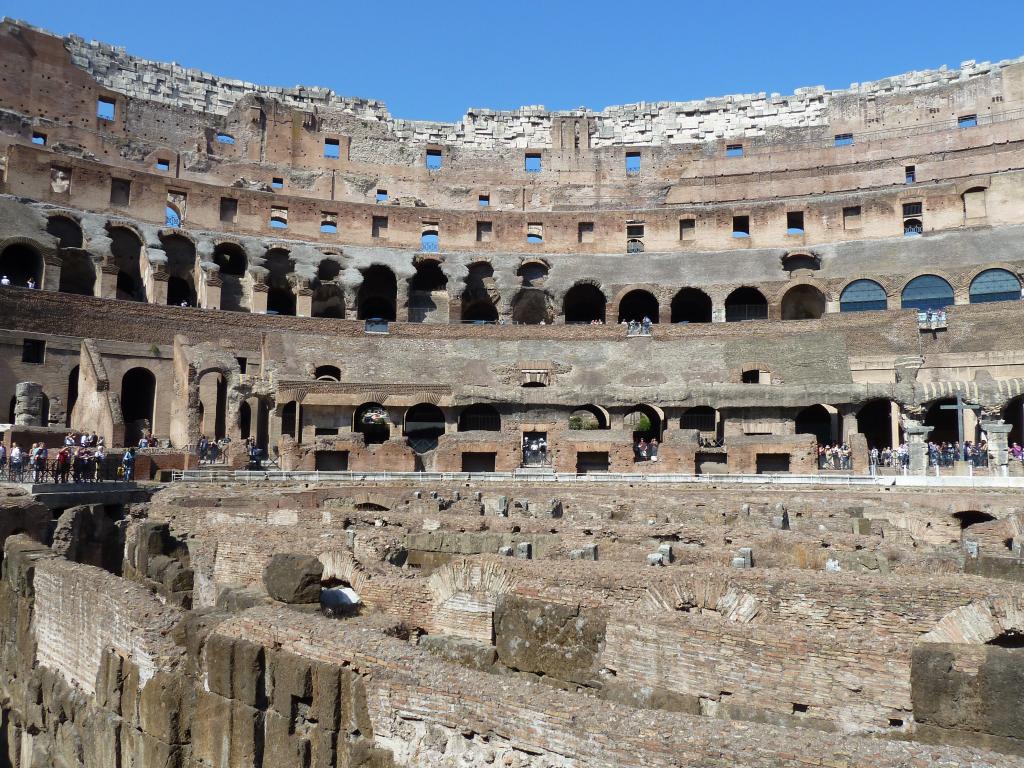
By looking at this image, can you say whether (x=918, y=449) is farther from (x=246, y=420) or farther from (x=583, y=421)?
(x=246, y=420)

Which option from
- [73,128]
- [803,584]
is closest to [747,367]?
[803,584]

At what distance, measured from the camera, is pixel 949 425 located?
3081cm

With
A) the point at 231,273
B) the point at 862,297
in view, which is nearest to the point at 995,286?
the point at 862,297

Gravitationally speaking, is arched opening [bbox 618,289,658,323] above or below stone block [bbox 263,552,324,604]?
above

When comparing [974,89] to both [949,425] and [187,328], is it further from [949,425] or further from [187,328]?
[187,328]

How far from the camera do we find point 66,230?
3678 cm

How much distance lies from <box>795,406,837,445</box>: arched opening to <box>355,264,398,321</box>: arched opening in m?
22.4

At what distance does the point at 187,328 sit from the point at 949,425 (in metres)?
32.0

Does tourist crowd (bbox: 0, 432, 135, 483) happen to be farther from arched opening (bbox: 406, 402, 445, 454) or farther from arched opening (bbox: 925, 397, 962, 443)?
arched opening (bbox: 925, 397, 962, 443)

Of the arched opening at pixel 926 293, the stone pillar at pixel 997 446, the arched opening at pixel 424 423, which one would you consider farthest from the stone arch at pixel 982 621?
the arched opening at pixel 926 293

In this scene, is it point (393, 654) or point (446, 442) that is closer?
point (393, 654)

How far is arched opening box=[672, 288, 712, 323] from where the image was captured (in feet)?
138

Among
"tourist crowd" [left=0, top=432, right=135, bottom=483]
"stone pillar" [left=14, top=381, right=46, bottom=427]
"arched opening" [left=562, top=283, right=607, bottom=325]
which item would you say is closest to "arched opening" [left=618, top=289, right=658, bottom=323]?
"arched opening" [left=562, top=283, right=607, bottom=325]

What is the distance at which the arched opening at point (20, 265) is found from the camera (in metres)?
36.2
